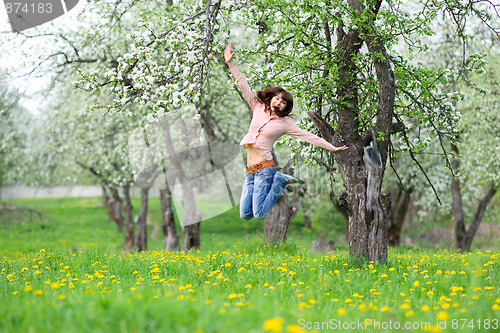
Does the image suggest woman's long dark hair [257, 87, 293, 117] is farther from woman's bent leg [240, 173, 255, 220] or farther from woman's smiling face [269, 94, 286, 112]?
woman's bent leg [240, 173, 255, 220]

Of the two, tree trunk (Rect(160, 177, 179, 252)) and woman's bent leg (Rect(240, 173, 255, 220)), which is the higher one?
woman's bent leg (Rect(240, 173, 255, 220))

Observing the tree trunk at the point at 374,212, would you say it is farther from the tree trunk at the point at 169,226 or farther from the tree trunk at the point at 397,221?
the tree trunk at the point at 397,221

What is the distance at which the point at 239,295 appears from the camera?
17.4 feet

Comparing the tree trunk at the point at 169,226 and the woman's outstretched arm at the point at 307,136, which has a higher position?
the woman's outstretched arm at the point at 307,136

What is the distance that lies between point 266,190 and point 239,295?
231 centimetres

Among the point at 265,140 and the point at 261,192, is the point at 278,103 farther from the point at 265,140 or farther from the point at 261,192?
the point at 261,192

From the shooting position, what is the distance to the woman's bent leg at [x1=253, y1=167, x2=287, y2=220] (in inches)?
283

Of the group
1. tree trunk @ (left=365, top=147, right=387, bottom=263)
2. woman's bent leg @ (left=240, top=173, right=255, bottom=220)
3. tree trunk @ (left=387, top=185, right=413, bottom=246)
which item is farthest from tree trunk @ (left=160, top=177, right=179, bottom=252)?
tree trunk @ (left=365, top=147, right=387, bottom=263)

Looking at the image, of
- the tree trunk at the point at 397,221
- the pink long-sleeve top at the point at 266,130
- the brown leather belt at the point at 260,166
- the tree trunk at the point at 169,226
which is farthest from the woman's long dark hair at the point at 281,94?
the tree trunk at the point at 397,221

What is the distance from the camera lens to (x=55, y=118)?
66.9 feet

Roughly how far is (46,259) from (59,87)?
1397 cm

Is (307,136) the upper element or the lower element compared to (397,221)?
upper

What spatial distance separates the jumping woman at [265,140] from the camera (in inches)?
282

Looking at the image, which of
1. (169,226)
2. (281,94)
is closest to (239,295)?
(281,94)
